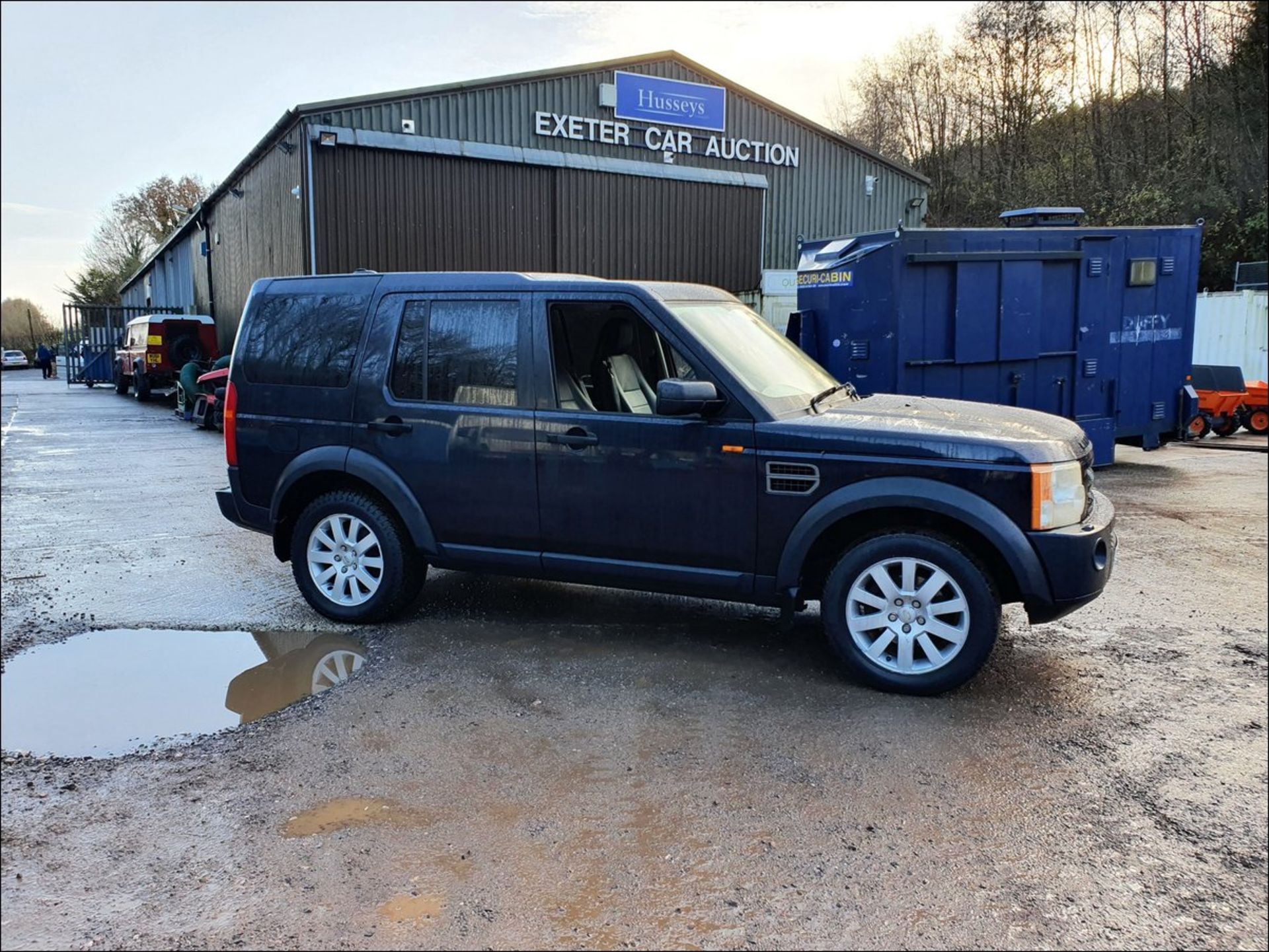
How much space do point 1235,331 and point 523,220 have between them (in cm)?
1465

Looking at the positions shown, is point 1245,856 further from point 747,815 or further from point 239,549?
point 239,549

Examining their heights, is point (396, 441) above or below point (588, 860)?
above

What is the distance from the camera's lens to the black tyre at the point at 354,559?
220 inches

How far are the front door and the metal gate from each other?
31.5m

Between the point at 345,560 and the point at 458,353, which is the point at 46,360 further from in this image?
the point at 458,353

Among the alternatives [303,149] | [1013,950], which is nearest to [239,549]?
[1013,950]

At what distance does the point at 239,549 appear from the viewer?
7.75 meters

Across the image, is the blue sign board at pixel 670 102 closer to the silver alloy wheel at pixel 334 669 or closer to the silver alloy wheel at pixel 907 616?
the silver alloy wheel at pixel 334 669

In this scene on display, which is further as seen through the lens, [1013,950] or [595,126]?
[595,126]

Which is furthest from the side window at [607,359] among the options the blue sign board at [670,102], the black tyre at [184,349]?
the black tyre at [184,349]

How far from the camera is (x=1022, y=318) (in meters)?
10.9

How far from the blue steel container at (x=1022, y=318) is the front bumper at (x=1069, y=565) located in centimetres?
603

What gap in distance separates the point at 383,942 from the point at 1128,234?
11.5m

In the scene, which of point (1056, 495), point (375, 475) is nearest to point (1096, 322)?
point (1056, 495)
